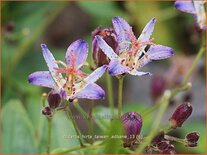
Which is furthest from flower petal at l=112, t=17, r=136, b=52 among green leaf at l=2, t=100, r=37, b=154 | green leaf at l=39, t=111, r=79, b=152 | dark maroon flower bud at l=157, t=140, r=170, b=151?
green leaf at l=2, t=100, r=37, b=154

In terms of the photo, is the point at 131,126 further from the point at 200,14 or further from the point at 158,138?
the point at 200,14

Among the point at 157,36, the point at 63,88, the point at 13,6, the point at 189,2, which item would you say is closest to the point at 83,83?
the point at 63,88

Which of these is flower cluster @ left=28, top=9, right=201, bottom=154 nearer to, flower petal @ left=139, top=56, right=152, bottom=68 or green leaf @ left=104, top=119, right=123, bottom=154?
flower petal @ left=139, top=56, right=152, bottom=68

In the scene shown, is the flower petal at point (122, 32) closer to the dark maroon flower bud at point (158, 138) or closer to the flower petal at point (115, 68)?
the flower petal at point (115, 68)

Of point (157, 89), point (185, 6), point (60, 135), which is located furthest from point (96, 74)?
point (157, 89)

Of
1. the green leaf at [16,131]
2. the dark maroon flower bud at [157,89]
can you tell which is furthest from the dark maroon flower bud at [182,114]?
the dark maroon flower bud at [157,89]

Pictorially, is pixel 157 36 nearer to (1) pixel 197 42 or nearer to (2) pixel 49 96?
→ (1) pixel 197 42
